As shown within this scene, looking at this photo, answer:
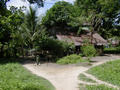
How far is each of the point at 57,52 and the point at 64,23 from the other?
7.22 metres

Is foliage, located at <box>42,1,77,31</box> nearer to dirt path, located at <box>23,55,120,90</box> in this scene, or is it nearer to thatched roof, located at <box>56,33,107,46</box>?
thatched roof, located at <box>56,33,107,46</box>

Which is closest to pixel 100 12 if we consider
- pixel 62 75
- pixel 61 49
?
pixel 61 49

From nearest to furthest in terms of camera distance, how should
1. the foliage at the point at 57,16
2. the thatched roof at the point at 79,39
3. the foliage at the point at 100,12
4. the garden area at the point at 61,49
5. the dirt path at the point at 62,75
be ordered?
the dirt path at the point at 62,75 → the garden area at the point at 61,49 → the thatched roof at the point at 79,39 → the foliage at the point at 100,12 → the foliage at the point at 57,16

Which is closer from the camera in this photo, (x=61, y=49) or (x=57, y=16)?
(x=61, y=49)

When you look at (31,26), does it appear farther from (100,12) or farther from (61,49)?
(100,12)

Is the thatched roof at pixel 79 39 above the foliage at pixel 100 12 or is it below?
below

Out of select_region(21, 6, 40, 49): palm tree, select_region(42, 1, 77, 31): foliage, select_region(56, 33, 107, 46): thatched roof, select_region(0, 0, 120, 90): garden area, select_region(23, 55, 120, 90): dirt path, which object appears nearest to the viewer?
select_region(23, 55, 120, 90): dirt path

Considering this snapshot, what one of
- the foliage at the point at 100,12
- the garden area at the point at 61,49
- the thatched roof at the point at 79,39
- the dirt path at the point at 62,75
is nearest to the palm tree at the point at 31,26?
the garden area at the point at 61,49

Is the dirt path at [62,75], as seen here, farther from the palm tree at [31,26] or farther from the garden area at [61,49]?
the palm tree at [31,26]

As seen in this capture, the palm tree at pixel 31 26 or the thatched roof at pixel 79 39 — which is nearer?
the palm tree at pixel 31 26

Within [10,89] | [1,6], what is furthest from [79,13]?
[1,6]

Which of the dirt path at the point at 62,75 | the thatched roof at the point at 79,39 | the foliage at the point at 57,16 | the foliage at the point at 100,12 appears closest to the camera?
the dirt path at the point at 62,75

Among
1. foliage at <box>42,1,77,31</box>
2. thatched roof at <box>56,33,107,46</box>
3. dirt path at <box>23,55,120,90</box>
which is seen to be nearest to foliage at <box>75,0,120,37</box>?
thatched roof at <box>56,33,107,46</box>

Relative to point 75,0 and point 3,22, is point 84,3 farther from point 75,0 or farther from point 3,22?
point 3,22
